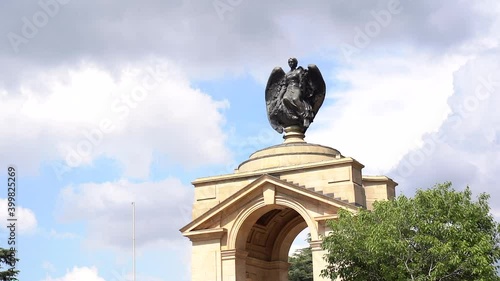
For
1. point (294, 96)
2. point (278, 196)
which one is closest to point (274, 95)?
point (294, 96)

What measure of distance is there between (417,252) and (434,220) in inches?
60.3

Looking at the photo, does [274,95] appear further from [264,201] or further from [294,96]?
[264,201]

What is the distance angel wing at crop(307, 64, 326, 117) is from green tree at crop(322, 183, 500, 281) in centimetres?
1115

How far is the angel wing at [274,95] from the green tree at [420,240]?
11.0m

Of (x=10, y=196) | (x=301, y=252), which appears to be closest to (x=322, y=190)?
(x=10, y=196)

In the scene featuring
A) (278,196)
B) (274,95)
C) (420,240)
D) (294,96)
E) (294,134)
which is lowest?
(420,240)

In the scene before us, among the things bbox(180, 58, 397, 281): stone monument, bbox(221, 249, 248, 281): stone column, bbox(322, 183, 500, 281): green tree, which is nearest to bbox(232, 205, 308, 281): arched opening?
bbox(180, 58, 397, 281): stone monument

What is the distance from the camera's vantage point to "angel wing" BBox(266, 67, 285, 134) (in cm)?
4959

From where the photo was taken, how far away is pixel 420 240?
37.0 meters

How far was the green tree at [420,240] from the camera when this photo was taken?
122 ft

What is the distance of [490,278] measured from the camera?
37438 mm

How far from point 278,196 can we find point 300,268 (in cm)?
2412

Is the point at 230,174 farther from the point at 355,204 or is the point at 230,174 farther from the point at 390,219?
the point at 390,219

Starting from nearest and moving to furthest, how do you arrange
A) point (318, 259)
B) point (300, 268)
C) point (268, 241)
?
point (318, 259), point (268, 241), point (300, 268)
